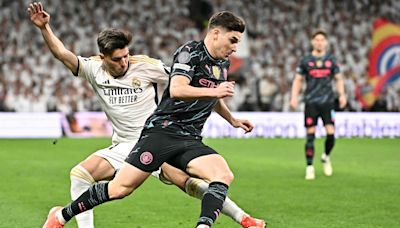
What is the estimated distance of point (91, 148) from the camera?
2159 centimetres

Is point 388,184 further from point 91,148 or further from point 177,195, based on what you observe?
point 91,148

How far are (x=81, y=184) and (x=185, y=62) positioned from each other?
1656 mm

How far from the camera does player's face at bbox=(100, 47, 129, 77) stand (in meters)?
7.59

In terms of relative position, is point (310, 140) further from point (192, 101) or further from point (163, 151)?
point (163, 151)

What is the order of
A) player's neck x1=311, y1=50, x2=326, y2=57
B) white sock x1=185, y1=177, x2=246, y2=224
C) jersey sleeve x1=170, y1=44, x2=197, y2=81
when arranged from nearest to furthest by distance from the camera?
1. jersey sleeve x1=170, y1=44, x2=197, y2=81
2. white sock x1=185, y1=177, x2=246, y2=224
3. player's neck x1=311, y1=50, x2=326, y2=57

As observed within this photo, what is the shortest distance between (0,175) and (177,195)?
412 centimetres

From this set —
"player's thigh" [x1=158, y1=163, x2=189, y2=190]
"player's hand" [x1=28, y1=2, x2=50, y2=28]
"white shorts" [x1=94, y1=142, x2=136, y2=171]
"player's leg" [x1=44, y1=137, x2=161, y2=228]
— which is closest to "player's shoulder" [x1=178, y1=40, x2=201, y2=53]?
"player's leg" [x1=44, y1=137, x2=161, y2=228]

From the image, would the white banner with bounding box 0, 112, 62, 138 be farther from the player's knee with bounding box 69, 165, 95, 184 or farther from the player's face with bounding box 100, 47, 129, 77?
the player's face with bounding box 100, 47, 129, 77

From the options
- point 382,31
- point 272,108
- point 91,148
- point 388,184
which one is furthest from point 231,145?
point 382,31

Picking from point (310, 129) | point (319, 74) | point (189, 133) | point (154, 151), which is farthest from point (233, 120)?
point (319, 74)

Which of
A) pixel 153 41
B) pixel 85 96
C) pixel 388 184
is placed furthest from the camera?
pixel 153 41

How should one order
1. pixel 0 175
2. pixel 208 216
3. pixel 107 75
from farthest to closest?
1. pixel 0 175
2. pixel 107 75
3. pixel 208 216

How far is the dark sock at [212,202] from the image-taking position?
6879 mm

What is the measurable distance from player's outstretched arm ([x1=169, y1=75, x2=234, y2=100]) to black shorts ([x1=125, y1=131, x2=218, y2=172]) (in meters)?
0.49
